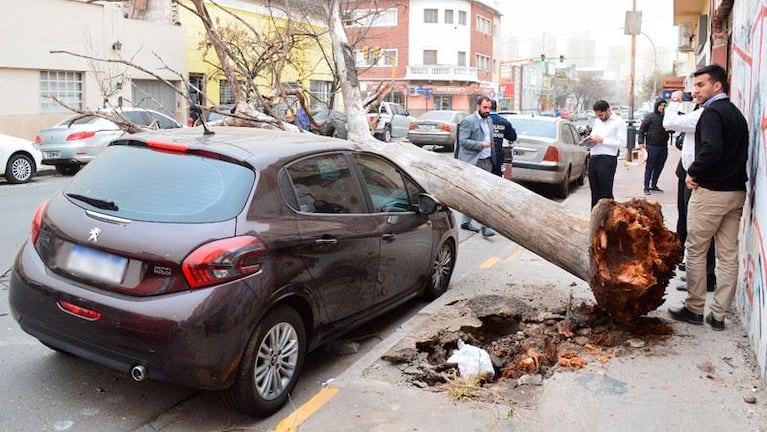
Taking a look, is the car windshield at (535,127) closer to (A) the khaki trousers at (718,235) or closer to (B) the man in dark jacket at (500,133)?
(B) the man in dark jacket at (500,133)

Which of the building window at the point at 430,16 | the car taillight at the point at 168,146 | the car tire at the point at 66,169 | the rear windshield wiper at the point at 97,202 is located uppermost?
the building window at the point at 430,16

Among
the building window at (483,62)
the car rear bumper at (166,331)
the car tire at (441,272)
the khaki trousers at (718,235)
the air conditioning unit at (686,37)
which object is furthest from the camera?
the building window at (483,62)

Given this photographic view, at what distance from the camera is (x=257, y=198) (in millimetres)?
4117

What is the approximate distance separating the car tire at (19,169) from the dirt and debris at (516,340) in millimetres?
11666

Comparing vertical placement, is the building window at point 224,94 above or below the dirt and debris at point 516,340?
above

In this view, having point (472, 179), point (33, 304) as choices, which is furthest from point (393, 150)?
point (33, 304)

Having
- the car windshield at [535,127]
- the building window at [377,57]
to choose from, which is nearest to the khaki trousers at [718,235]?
the building window at [377,57]

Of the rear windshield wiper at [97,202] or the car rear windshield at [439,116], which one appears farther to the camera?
the car rear windshield at [439,116]

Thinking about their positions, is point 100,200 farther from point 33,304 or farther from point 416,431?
point 416,431

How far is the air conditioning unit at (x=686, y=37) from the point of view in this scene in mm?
29812

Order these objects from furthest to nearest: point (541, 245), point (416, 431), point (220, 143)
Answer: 1. point (541, 245)
2. point (220, 143)
3. point (416, 431)

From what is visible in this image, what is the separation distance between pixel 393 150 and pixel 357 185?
7.77ft

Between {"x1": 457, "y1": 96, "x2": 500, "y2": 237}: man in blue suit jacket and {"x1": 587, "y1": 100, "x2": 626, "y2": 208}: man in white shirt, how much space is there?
1338mm

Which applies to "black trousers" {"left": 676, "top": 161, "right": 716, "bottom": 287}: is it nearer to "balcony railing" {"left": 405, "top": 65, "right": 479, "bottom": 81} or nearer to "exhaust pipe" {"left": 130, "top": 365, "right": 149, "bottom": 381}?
"exhaust pipe" {"left": 130, "top": 365, "right": 149, "bottom": 381}
